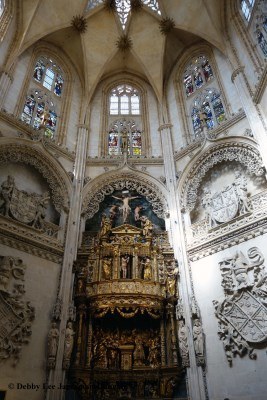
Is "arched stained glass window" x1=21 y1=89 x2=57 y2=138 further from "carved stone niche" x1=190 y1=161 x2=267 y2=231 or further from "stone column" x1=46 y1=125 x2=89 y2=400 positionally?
"carved stone niche" x1=190 y1=161 x2=267 y2=231

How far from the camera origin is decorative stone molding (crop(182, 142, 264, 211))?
473 inches

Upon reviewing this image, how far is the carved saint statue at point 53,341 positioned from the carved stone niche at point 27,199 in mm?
3483

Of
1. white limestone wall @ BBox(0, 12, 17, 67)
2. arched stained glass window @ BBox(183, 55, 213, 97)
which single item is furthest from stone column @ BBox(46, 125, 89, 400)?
arched stained glass window @ BBox(183, 55, 213, 97)

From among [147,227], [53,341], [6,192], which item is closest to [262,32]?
[147,227]

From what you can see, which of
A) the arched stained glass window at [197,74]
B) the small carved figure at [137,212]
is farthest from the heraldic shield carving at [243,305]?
the arched stained glass window at [197,74]

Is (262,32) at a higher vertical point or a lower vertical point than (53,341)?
higher

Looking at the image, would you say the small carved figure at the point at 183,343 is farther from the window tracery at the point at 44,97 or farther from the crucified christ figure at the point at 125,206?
the window tracery at the point at 44,97

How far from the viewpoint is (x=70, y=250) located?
1193 cm

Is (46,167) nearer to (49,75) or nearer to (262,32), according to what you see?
(49,75)

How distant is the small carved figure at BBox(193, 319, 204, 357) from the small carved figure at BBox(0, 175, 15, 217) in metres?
7.53

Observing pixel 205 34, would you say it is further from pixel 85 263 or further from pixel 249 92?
pixel 85 263

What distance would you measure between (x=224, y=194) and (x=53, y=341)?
8.10m

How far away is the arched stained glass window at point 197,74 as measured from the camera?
16.6 meters

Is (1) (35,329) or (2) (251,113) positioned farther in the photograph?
(2) (251,113)
